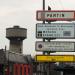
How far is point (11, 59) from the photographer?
46.5m

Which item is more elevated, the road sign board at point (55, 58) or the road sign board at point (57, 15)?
the road sign board at point (57, 15)

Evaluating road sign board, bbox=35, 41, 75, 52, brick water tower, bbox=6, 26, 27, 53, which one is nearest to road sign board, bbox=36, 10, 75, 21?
road sign board, bbox=35, 41, 75, 52

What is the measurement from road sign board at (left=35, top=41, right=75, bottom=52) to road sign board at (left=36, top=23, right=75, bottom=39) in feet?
2.72

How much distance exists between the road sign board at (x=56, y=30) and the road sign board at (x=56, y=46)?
83cm

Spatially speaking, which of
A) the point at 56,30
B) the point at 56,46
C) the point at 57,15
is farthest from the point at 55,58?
the point at 57,15

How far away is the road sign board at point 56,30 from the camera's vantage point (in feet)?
140

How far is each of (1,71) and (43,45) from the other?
243 inches

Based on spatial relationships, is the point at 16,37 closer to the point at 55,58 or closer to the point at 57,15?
the point at 57,15

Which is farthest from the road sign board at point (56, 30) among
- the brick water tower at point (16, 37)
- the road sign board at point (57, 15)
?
the brick water tower at point (16, 37)

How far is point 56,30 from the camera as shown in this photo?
43.0 metres

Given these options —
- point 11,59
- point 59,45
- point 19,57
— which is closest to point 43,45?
point 59,45

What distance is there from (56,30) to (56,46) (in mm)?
1896

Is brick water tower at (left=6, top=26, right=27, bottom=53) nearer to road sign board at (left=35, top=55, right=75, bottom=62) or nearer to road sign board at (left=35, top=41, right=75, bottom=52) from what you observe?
road sign board at (left=35, top=41, right=75, bottom=52)

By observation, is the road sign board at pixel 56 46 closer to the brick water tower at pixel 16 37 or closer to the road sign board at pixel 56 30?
the road sign board at pixel 56 30
